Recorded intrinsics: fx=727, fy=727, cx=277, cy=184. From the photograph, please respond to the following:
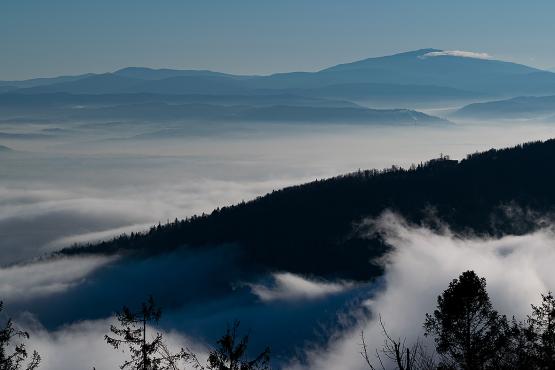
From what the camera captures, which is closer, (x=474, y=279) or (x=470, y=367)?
(x=470, y=367)

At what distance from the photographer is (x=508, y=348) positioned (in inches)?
2076

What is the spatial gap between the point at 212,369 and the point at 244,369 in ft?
8.67

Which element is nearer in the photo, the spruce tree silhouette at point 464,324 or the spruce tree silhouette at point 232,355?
the spruce tree silhouette at point 232,355

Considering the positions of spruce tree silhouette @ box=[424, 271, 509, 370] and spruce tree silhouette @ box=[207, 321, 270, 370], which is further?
spruce tree silhouette @ box=[424, 271, 509, 370]

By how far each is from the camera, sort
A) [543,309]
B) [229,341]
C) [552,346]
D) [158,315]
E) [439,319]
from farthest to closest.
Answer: [439,319]
[543,309]
[552,346]
[158,315]
[229,341]

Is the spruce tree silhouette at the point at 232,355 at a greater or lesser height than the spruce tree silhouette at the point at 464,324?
greater

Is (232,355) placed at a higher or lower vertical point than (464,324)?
higher

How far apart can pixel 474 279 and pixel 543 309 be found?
17.4 feet

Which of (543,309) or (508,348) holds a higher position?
(543,309)

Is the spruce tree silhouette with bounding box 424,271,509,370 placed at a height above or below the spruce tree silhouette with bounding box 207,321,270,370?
below

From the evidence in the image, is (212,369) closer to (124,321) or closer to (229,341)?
(229,341)

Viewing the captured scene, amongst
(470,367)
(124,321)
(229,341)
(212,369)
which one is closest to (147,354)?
(124,321)

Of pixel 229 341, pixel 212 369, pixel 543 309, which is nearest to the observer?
pixel 229 341

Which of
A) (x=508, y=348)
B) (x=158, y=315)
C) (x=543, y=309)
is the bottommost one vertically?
(x=508, y=348)
